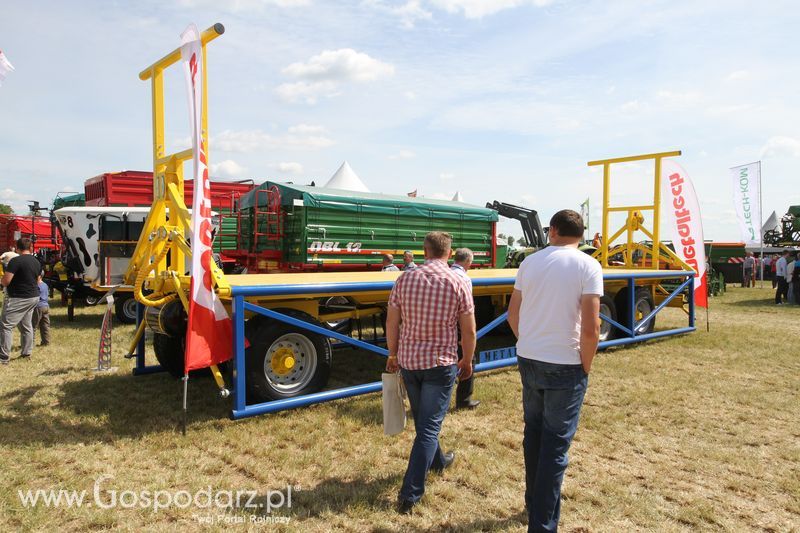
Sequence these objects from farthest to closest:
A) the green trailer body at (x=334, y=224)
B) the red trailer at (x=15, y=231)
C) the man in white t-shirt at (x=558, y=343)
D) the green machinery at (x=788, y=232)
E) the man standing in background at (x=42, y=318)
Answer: the green machinery at (x=788, y=232) → the red trailer at (x=15, y=231) → the green trailer body at (x=334, y=224) → the man standing in background at (x=42, y=318) → the man in white t-shirt at (x=558, y=343)

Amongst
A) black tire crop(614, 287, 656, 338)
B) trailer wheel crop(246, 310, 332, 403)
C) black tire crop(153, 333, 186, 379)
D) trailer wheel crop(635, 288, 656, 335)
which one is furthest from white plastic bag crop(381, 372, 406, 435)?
trailer wheel crop(635, 288, 656, 335)

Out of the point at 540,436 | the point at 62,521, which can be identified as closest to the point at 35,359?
the point at 62,521

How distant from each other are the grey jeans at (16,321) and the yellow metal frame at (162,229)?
9.20 ft

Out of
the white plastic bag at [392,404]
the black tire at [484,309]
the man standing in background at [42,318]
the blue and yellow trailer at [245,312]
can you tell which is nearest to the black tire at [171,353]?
the blue and yellow trailer at [245,312]

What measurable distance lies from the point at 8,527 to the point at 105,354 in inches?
117

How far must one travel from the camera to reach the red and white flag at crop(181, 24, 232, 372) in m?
4.32

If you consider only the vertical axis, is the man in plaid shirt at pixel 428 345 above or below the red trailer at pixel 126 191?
below

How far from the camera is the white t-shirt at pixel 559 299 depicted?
2.80 m

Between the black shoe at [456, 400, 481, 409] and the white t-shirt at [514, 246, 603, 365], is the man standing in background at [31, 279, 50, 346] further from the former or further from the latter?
the white t-shirt at [514, 246, 603, 365]

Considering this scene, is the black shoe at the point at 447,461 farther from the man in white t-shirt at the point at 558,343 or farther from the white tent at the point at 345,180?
the white tent at the point at 345,180

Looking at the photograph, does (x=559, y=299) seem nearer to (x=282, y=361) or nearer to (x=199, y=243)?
(x=199, y=243)

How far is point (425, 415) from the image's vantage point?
3.30 meters

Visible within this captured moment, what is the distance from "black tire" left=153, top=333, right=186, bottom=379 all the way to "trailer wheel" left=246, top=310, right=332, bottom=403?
1.40 metres

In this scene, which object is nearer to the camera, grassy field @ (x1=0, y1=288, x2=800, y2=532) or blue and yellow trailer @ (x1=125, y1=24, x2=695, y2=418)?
grassy field @ (x1=0, y1=288, x2=800, y2=532)
